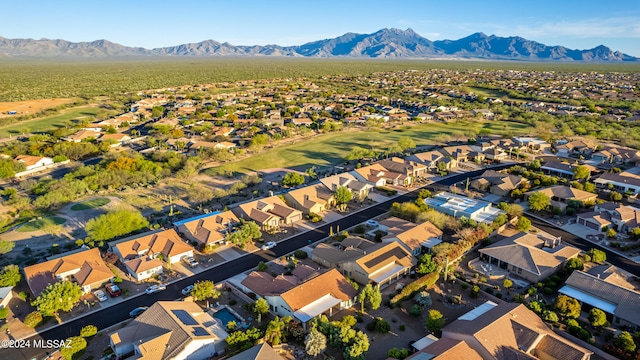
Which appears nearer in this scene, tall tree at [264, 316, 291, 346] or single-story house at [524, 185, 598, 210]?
tall tree at [264, 316, 291, 346]

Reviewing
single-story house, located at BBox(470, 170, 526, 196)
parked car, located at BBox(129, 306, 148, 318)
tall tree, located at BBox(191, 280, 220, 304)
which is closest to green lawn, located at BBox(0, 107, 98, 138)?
parked car, located at BBox(129, 306, 148, 318)

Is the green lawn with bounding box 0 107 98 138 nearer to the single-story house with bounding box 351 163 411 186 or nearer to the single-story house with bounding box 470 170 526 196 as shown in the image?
the single-story house with bounding box 351 163 411 186

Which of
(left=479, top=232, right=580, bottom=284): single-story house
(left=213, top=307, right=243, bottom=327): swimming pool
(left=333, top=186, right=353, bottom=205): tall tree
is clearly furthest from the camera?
(left=333, top=186, right=353, bottom=205): tall tree

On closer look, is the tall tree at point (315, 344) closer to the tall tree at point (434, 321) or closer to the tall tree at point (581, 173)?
the tall tree at point (434, 321)

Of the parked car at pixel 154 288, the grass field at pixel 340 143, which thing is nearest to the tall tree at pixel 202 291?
the parked car at pixel 154 288

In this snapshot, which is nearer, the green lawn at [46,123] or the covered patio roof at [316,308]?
the covered patio roof at [316,308]

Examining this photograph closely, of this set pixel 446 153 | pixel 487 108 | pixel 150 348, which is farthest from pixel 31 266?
pixel 487 108

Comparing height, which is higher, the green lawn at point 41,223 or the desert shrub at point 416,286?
the desert shrub at point 416,286
